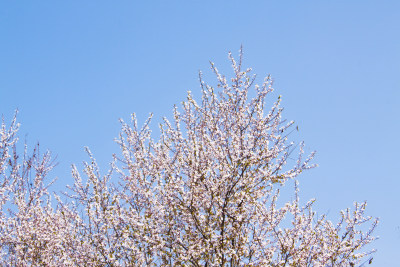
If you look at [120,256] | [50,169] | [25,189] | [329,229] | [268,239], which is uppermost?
[50,169]

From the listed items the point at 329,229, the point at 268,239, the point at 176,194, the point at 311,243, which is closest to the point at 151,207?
the point at 176,194

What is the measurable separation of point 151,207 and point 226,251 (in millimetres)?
1900

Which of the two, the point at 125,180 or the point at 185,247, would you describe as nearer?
the point at 185,247

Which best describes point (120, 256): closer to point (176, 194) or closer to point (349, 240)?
point (176, 194)

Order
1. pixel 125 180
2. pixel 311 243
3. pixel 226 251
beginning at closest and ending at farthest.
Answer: pixel 226 251 → pixel 311 243 → pixel 125 180

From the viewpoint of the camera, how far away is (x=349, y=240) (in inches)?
383

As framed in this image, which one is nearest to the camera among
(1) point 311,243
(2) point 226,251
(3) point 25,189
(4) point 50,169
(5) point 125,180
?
(2) point 226,251

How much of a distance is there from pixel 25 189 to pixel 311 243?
9115mm

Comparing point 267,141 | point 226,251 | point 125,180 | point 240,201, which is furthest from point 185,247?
point 267,141

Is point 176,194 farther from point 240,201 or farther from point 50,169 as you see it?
point 50,169

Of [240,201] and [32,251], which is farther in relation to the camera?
→ [32,251]

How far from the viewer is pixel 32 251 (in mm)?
10570

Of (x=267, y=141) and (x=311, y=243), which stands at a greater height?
(x=267, y=141)

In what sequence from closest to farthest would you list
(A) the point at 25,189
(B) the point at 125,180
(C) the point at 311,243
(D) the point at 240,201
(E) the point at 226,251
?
(E) the point at 226,251 → (D) the point at 240,201 → (C) the point at 311,243 → (B) the point at 125,180 → (A) the point at 25,189
